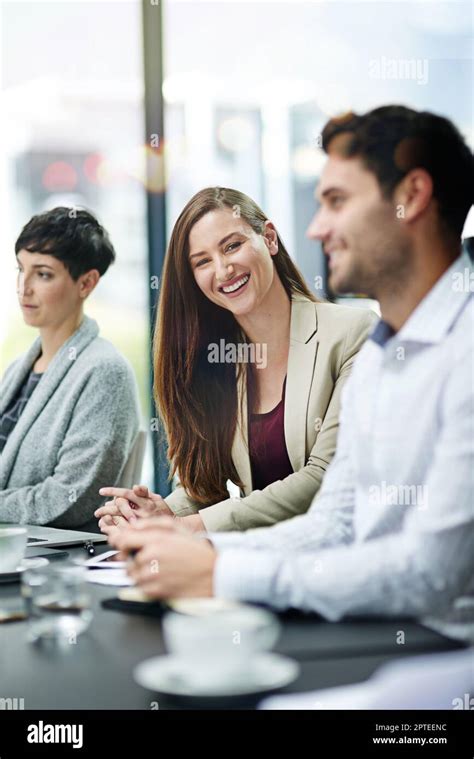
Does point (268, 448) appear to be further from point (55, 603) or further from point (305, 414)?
A: point (55, 603)

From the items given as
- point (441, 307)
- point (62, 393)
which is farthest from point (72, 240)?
point (441, 307)

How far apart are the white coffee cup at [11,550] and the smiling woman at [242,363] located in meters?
0.26

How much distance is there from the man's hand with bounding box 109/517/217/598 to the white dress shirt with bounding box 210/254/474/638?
0.02 meters

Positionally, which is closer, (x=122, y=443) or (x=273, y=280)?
(x=273, y=280)

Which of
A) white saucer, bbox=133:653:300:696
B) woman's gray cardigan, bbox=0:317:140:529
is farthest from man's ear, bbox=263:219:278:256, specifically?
white saucer, bbox=133:653:300:696

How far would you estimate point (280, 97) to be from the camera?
6.51 feet

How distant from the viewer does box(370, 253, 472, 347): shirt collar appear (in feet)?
4.67

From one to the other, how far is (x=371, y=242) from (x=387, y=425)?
322mm

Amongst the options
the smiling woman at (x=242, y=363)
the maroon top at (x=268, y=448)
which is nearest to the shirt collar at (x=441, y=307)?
the smiling woman at (x=242, y=363)

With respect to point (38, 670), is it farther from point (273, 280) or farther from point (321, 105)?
point (321, 105)

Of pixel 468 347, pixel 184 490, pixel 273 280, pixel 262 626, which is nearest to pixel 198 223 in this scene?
pixel 273 280

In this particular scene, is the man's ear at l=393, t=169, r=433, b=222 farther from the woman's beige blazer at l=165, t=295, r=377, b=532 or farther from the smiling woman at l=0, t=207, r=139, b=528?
the smiling woman at l=0, t=207, r=139, b=528

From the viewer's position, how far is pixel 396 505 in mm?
1390

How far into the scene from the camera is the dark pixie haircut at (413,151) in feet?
4.97
